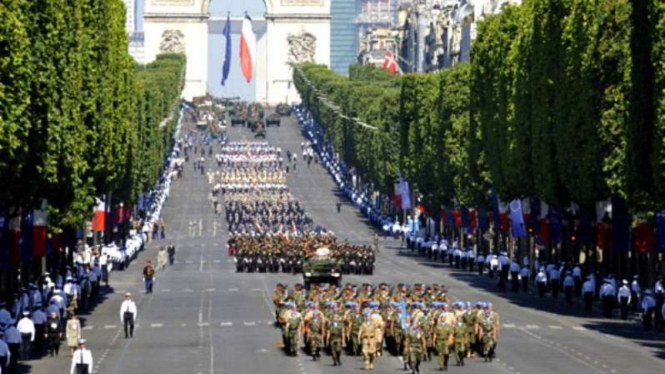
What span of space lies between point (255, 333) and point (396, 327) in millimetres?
9562

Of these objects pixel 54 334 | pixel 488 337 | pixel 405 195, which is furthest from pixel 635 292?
pixel 405 195

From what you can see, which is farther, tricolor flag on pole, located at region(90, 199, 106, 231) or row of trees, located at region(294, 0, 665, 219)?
tricolor flag on pole, located at region(90, 199, 106, 231)

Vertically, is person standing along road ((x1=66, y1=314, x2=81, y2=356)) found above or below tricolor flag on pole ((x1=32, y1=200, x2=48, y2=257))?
below

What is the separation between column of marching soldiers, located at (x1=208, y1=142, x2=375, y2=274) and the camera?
109m

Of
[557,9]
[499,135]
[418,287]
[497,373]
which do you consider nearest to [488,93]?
[499,135]

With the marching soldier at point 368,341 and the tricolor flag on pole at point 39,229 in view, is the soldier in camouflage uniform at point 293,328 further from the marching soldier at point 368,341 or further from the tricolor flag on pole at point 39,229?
the tricolor flag on pole at point 39,229

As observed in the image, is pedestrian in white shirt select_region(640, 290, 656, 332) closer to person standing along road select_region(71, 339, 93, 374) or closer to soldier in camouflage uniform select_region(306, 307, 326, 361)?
soldier in camouflage uniform select_region(306, 307, 326, 361)

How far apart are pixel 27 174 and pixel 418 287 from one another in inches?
436

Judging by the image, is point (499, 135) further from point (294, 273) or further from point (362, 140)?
point (362, 140)

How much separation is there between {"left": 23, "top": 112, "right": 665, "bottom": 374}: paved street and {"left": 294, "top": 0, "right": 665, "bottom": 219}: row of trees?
16.0 feet

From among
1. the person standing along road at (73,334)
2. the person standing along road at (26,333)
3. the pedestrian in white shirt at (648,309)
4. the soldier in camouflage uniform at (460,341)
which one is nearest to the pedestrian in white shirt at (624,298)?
the pedestrian in white shirt at (648,309)

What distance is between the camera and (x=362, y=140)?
199 m

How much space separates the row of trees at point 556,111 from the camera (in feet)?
244

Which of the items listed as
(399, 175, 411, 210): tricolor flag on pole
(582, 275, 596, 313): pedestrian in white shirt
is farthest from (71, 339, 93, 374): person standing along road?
(399, 175, 411, 210): tricolor flag on pole
